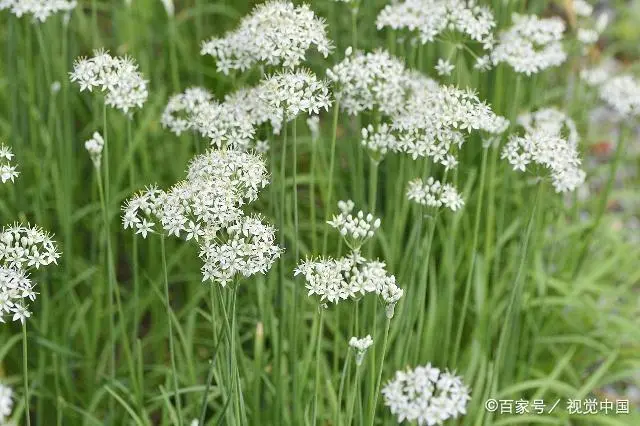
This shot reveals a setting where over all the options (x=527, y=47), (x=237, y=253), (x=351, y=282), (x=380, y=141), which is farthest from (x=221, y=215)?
(x=527, y=47)

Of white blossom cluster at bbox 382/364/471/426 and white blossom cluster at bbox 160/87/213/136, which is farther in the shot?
white blossom cluster at bbox 160/87/213/136

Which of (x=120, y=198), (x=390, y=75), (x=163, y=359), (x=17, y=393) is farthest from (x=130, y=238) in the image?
(x=390, y=75)

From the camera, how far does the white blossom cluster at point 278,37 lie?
139 inches

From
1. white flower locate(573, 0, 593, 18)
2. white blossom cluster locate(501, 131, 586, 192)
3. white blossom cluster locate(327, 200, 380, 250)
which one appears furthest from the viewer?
white flower locate(573, 0, 593, 18)

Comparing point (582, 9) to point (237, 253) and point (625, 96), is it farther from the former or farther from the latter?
point (237, 253)

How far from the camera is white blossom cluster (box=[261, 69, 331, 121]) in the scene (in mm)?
3363

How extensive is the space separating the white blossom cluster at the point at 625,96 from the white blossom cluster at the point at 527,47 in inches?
26.5

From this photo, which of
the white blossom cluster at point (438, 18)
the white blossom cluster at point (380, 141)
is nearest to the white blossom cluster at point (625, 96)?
the white blossom cluster at point (438, 18)

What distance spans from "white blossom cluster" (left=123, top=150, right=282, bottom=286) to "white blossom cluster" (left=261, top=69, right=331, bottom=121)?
0.88 ft

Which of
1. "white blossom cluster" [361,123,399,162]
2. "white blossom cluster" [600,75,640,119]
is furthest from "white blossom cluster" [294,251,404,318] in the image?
"white blossom cluster" [600,75,640,119]

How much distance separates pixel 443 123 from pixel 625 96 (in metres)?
2.02

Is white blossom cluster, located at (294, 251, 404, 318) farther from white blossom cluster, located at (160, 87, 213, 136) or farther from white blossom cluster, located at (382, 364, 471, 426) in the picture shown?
white blossom cluster, located at (160, 87, 213, 136)

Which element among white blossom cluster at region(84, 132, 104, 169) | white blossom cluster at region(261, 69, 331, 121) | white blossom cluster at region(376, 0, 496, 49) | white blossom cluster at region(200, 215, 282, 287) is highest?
white blossom cluster at region(376, 0, 496, 49)

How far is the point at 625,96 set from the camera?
5.03 m
